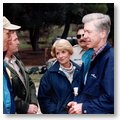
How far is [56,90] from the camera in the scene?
2852 millimetres

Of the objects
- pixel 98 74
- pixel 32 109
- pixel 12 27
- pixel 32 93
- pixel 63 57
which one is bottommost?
pixel 32 109

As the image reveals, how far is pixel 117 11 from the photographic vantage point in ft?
9.30

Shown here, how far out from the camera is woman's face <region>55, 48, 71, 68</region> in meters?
2.86

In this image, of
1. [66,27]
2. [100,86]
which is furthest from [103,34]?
[100,86]

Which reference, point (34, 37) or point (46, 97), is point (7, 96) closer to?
point (46, 97)

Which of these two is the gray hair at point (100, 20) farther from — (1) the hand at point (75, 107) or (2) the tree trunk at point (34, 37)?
(1) the hand at point (75, 107)

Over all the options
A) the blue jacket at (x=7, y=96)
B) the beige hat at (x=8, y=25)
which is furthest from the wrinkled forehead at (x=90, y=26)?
the blue jacket at (x=7, y=96)

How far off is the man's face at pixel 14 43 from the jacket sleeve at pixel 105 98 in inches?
25.6

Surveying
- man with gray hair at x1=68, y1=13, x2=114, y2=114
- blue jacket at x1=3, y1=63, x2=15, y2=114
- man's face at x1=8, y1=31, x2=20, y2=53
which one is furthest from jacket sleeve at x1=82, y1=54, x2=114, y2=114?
man's face at x1=8, y1=31, x2=20, y2=53

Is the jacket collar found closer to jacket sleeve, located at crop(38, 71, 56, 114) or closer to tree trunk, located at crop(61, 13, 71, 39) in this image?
jacket sleeve, located at crop(38, 71, 56, 114)

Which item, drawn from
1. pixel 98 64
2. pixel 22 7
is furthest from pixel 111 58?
pixel 22 7

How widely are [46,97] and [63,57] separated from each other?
0.32m

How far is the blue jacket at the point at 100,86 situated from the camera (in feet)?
9.23

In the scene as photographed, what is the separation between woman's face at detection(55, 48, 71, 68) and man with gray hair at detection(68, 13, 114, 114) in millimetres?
166
